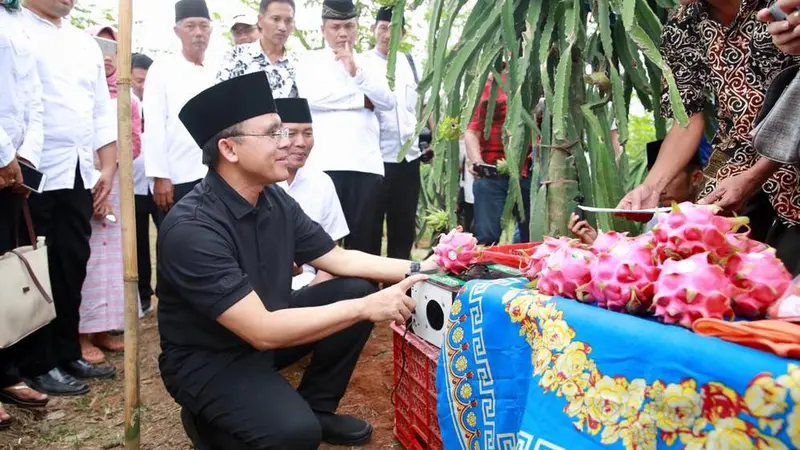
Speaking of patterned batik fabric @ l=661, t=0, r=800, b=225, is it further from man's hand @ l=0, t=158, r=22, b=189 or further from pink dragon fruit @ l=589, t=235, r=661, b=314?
man's hand @ l=0, t=158, r=22, b=189

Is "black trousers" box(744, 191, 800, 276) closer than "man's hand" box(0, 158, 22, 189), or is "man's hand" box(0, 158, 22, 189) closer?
"black trousers" box(744, 191, 800, 276)

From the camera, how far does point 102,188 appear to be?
11.0ft

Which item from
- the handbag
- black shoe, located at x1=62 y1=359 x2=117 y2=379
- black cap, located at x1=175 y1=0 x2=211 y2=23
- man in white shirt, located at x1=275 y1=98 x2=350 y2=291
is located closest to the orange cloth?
man in white shirt, located at x1=275 y1=98 x2=350 y2=291

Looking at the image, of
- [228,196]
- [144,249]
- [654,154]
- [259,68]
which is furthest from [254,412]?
[144,249]

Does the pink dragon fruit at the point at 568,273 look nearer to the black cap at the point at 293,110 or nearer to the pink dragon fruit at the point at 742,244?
the pink dragon fruit at the point at 742,244

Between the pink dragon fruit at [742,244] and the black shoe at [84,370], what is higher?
the pink dragon fruit at [742,244]

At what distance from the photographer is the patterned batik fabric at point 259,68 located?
3422 mm

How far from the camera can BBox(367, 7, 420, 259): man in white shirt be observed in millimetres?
4039

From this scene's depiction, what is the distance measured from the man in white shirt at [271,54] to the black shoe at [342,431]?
175cm

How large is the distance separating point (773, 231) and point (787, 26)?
649 millimetres

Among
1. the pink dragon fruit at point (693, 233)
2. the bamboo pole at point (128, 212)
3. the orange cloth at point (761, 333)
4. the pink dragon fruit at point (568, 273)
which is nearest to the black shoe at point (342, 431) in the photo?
the bamboo pole at point (128, 212)

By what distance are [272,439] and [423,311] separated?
574 millimetres

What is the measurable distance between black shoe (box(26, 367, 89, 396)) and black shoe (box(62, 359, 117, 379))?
0.47ft

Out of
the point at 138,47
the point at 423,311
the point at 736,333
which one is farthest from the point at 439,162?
the point at 138,47
